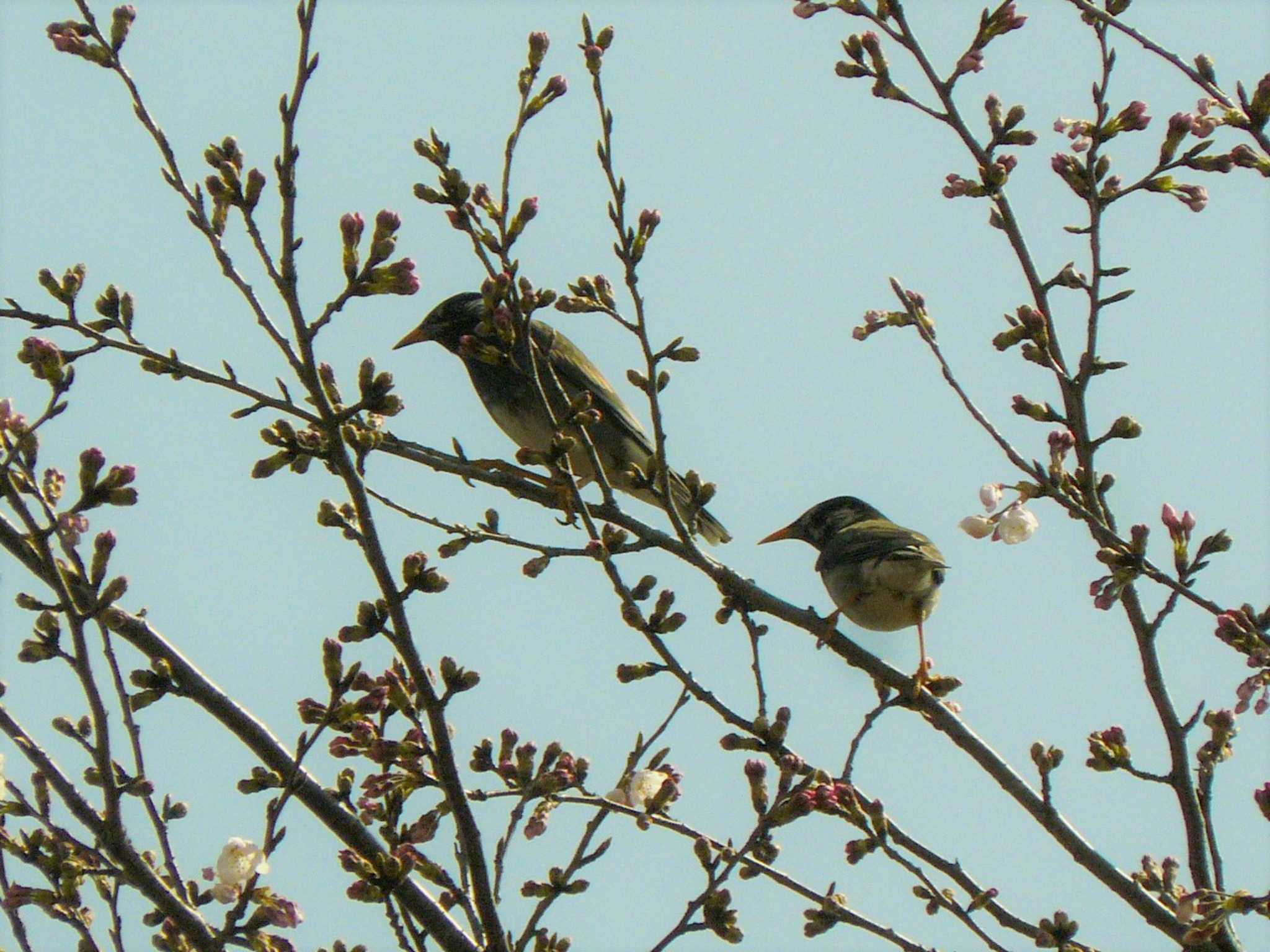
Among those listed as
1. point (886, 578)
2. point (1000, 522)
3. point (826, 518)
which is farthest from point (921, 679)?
point (826, 518)

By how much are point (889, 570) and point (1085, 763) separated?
7.48 feet

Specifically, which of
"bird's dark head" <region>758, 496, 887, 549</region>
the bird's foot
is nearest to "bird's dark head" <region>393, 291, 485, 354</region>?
"bird's dark head" <region>758, 496, 887, 549</region>

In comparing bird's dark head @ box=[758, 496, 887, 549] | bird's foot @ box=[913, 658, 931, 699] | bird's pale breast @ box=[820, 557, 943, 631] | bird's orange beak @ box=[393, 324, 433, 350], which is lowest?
bird's foot @ box=[913, 658, 931, 699]

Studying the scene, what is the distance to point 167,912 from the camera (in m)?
2.90

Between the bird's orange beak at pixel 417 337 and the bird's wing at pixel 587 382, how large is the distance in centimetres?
55

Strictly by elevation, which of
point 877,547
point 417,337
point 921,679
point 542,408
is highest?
point 417,337

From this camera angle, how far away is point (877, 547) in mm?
6359

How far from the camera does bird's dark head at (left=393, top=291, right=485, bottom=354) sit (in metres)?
7.53

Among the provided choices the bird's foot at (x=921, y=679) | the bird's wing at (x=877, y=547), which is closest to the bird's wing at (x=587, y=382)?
the bird's wing at (x=877, y=547)

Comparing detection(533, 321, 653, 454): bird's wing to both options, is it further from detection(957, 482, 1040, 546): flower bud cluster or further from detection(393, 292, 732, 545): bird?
detection(957, 482, 1040, 546): flower bud cluster

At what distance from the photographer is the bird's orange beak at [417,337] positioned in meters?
7.61

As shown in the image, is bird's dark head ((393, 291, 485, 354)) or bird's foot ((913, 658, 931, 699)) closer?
bird's foot ((913, 658, 931, 699))

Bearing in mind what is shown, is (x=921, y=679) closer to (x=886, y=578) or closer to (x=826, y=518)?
(x=886, y=578)

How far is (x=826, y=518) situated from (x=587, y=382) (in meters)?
1.42
